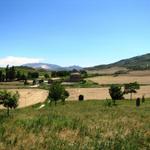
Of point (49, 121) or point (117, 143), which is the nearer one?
point (117, 143)

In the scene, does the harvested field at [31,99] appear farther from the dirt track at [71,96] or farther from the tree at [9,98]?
the tree at [9,98]

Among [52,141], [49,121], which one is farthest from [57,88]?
[52,141]

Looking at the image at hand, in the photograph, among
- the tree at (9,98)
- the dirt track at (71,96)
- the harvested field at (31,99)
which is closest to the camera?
the tree at (9,98)

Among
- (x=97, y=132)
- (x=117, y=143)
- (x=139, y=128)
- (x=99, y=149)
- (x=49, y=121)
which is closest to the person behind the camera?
(x=99, y=149)

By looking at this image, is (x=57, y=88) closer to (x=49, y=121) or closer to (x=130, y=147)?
(x=49, y=121)

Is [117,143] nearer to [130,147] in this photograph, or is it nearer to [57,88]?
[130,147]

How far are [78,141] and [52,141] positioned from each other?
5.72ft

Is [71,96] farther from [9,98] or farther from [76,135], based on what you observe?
[76,135]

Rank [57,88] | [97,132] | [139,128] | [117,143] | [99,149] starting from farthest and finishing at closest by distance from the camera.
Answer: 1. [57,88]
2. [139,128]
3. [97,132]
4. [117,143]
5. [99,149]

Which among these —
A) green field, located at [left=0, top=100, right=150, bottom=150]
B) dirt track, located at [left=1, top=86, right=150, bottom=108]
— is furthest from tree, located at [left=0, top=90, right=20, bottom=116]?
dirt track, located at [left=1, top=86, right=150, bottom=108]

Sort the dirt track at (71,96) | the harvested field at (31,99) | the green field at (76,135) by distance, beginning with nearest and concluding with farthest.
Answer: the green field at (76,135), the harvested field at (31,99), the dirt track at (71,96)

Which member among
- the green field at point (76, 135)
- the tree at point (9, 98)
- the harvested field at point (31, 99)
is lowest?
the harvested field at point (31, 99)

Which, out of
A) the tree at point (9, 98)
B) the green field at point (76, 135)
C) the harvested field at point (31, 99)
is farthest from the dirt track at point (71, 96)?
the green field at point (76, 135)

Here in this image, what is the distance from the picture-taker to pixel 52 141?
2347 cm
